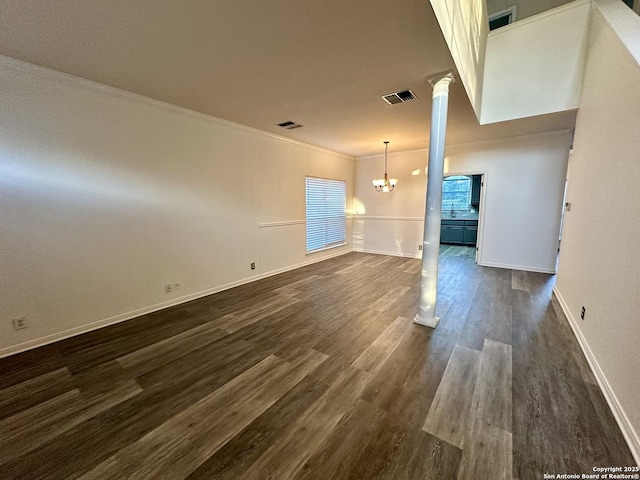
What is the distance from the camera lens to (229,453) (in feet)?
4.70

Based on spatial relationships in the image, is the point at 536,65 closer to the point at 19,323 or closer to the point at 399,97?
the point at 399,97

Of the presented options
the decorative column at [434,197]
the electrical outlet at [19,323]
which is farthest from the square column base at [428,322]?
the electrical outlet at [19,323]

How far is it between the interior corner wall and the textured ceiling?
360 millimetres

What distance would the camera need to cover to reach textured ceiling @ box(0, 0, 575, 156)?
67.6 inches

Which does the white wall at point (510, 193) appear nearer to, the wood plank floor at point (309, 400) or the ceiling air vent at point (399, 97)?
the wood plank floor at point (309, 400)

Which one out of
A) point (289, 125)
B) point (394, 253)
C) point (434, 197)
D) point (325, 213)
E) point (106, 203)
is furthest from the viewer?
point (394, 253)

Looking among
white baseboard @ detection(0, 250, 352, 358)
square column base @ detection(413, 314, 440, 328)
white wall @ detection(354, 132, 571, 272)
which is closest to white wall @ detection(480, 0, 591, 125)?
white wall @ detection(354, 132, 571, 272)

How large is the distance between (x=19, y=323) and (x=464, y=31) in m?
5.29

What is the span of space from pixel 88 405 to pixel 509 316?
422 cm

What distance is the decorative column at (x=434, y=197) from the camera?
8.59 feet

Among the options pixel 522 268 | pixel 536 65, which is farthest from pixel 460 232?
pixel 536 65

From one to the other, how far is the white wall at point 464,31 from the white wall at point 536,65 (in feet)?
1.55

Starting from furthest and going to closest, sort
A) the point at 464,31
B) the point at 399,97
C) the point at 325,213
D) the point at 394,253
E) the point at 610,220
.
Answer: the point at 394,253, the point at 325,213, the point at 399,97, the point at 464,31, the point at 610,220

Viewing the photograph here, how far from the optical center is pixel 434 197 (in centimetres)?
273
